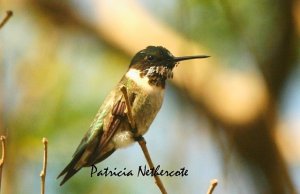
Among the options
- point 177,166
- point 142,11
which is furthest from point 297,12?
point 177,166

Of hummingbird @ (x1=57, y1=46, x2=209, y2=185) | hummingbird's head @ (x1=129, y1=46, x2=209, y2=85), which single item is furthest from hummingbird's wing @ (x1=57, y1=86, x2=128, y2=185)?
hummingbird's head @ (x1=129, y1=46, x2=209, y2=85)

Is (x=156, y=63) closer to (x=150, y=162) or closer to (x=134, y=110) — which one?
(x=134, y=110)

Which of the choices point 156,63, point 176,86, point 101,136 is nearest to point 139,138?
point 101,136

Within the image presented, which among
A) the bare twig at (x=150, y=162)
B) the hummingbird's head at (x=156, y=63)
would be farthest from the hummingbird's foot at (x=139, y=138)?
the hummingbird's head at (x=156, y=63)

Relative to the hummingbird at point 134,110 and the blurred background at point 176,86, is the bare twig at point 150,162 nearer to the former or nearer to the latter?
the hummingbird at point 134,110

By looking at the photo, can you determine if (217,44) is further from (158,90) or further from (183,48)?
(158,90)

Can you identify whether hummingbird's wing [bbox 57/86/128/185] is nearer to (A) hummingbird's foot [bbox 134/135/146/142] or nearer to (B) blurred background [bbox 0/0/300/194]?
(A) hummingbird's foot [bbox 134/135/146/142]

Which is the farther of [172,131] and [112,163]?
[172,131]
